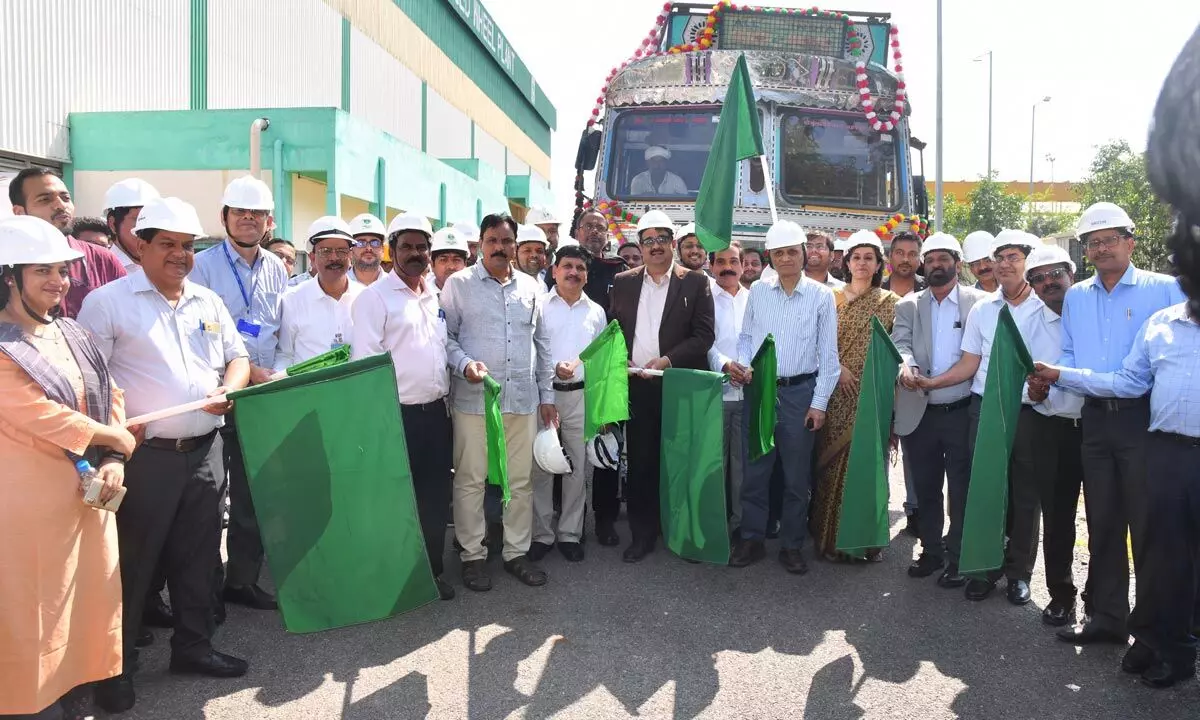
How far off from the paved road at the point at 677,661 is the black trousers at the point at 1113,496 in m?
0.26

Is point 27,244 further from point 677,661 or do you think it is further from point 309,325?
point 677,661

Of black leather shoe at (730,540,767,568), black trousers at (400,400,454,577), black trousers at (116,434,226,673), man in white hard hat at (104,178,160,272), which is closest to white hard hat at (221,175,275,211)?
man in white hard hat at (104,178,160,272)

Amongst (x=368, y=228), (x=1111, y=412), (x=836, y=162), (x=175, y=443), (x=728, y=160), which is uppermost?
(x=836, y=162)

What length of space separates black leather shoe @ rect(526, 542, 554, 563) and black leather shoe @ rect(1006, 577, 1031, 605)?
2.65 m

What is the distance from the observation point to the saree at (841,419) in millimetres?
5641

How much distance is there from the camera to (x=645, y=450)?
19.2 ft

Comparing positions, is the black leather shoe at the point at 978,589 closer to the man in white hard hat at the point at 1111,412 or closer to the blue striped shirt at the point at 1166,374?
the man in white hard hat at the point at 1111,412

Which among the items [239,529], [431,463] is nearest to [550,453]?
[431,463]

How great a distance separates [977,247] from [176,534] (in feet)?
15.9

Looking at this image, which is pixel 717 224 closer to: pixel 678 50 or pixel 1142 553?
pixel 1142 553

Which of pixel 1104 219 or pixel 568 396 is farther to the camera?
pixel 568 396

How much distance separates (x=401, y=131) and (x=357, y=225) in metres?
27.3

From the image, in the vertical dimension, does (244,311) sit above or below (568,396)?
above

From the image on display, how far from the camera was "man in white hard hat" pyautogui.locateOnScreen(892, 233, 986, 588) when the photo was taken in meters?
5.35
